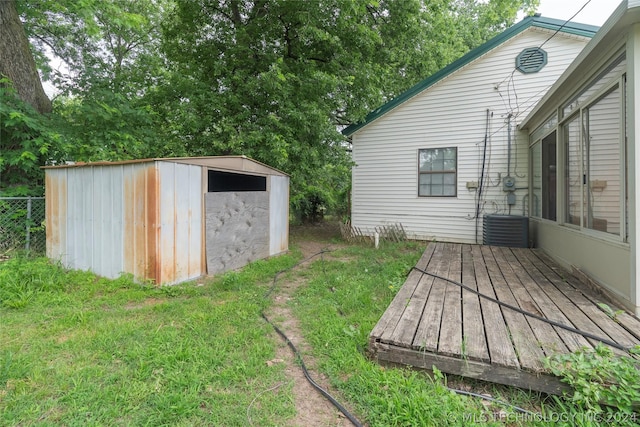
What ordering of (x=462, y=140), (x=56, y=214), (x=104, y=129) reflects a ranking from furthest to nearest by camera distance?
(x=462, y=140)
(x=104, y=129)
(x=56, y=214)

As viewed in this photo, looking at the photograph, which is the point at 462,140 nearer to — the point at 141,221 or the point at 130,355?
the point at 141,221

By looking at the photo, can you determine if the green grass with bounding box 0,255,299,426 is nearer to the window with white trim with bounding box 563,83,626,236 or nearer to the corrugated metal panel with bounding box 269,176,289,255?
the corrugated metal panel with bounding box 269,176,289,255

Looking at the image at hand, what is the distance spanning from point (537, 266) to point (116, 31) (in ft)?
48.4

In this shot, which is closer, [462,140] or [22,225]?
[22,225]

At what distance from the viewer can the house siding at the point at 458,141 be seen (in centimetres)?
684

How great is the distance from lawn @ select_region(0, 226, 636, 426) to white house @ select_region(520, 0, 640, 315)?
2.01 m

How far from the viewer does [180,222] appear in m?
4.36

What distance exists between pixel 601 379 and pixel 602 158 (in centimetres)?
264

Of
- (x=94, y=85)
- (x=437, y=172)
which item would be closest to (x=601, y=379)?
(x=437, y=172)

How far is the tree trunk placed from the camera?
5.59 meters

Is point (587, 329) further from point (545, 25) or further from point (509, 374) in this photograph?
point (545, 25)

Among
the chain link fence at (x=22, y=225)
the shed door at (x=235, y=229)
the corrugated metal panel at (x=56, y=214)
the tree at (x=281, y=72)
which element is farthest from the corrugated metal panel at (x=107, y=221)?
the tree at (x=281, y=72)

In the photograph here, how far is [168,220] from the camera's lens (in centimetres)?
417

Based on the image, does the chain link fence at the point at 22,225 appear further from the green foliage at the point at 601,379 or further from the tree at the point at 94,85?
the green foliage at the point at 601,379
